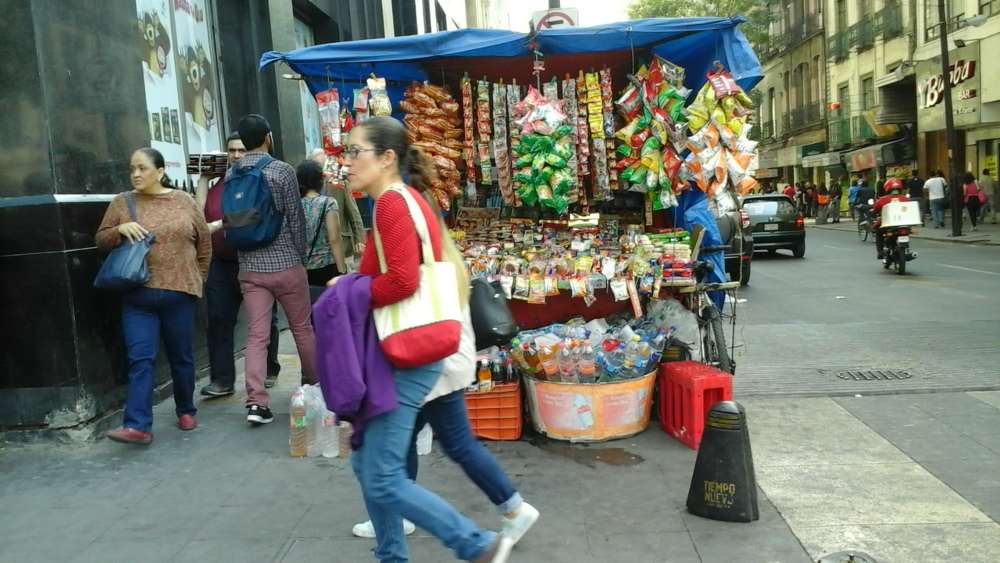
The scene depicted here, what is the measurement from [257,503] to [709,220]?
3391 millimetres

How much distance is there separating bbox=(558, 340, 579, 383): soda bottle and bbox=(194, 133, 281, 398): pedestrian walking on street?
7.18 ft

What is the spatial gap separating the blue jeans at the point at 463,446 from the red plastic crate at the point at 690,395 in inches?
70.2

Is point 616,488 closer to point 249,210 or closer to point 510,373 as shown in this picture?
point 510,373

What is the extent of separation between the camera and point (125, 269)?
4.96 metres

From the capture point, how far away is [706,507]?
12.8 feet

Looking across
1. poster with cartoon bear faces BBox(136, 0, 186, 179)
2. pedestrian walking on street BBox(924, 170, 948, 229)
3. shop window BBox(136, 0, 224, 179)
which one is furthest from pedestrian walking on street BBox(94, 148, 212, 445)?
pedestrian walking on street BBox(924, 170, 948, 229)

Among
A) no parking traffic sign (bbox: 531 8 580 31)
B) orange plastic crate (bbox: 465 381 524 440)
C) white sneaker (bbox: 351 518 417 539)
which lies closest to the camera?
white sneaker (bbox: 351 518 417 539)

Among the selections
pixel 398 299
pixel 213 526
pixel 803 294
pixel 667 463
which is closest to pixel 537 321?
pixel 667 463

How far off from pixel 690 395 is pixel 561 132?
1.93 metres

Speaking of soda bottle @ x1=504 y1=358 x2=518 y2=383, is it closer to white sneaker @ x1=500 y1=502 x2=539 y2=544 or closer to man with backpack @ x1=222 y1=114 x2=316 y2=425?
man with backpack @ x1=222 y1=114 x2=316 y2=425

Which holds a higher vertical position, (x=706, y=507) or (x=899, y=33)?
(x=899, y=33)

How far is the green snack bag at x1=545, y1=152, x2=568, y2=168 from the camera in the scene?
18.5 ft

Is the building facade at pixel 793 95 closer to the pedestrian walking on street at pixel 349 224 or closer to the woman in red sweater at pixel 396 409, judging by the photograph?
the pedestrian walking on street at pixel 349 224

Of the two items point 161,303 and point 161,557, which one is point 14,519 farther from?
point 161,303
